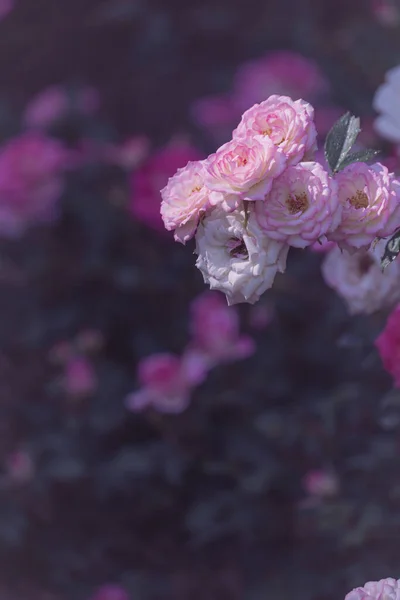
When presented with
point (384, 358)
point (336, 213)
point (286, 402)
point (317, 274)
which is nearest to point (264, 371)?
point (286, 402)

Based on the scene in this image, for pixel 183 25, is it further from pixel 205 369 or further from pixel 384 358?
pixel 384 358

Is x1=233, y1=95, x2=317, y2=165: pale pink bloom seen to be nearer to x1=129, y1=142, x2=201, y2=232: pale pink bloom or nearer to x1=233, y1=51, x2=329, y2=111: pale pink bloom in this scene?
x1=129, y1=142, x2=201, y2=232: pale pink bloom

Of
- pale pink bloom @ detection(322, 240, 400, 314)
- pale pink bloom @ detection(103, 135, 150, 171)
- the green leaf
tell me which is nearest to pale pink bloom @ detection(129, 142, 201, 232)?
pale pink bloom @ detection(103, 135, 150, 171)

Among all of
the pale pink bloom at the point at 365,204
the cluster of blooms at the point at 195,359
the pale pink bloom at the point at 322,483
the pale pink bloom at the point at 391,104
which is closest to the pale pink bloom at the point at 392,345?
the pale pink bloom at the point at 391,104

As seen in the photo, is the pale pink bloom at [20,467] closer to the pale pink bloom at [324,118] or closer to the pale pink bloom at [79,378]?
the pale pink bloom at [79,378]

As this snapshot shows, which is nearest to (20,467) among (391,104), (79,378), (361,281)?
(79,378)

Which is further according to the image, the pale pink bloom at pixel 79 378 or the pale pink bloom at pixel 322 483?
the pale pink bloom at pixel 79 378
